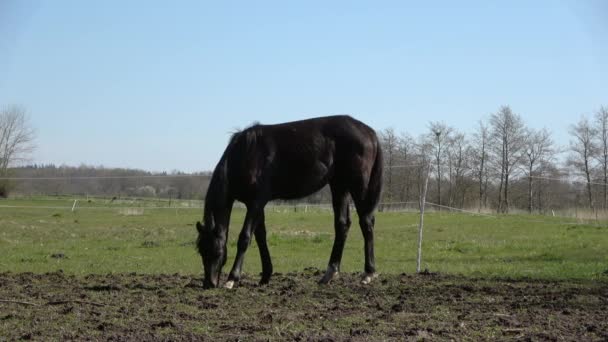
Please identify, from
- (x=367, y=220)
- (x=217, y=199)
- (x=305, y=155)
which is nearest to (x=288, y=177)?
(x=305, y=155)

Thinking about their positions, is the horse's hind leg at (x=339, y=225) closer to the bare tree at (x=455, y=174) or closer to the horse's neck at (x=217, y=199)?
the horse's neck at (x=217, y=199)

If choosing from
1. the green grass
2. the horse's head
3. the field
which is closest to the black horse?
the horse's head

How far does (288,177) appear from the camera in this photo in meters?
9.45

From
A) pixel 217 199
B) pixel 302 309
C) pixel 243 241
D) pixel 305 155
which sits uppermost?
pixel 305 155

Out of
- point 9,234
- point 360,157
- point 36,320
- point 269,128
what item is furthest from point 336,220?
point 9,234

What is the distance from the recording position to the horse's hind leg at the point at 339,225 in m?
9.60

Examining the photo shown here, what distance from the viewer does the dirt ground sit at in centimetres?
562

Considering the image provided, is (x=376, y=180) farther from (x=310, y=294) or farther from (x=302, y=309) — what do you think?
(x=302, y=309)

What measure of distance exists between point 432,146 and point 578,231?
25929 millimetres

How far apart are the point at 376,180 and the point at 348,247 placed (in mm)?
7144

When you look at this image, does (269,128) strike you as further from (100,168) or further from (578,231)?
(100,168)

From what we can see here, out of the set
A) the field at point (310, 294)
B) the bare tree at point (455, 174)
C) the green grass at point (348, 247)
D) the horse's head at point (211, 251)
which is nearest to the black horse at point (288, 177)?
the horse's head at point (211, 251)

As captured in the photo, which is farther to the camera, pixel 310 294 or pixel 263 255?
pixel 263 255

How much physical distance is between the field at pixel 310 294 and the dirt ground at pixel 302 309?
0.6 inches
